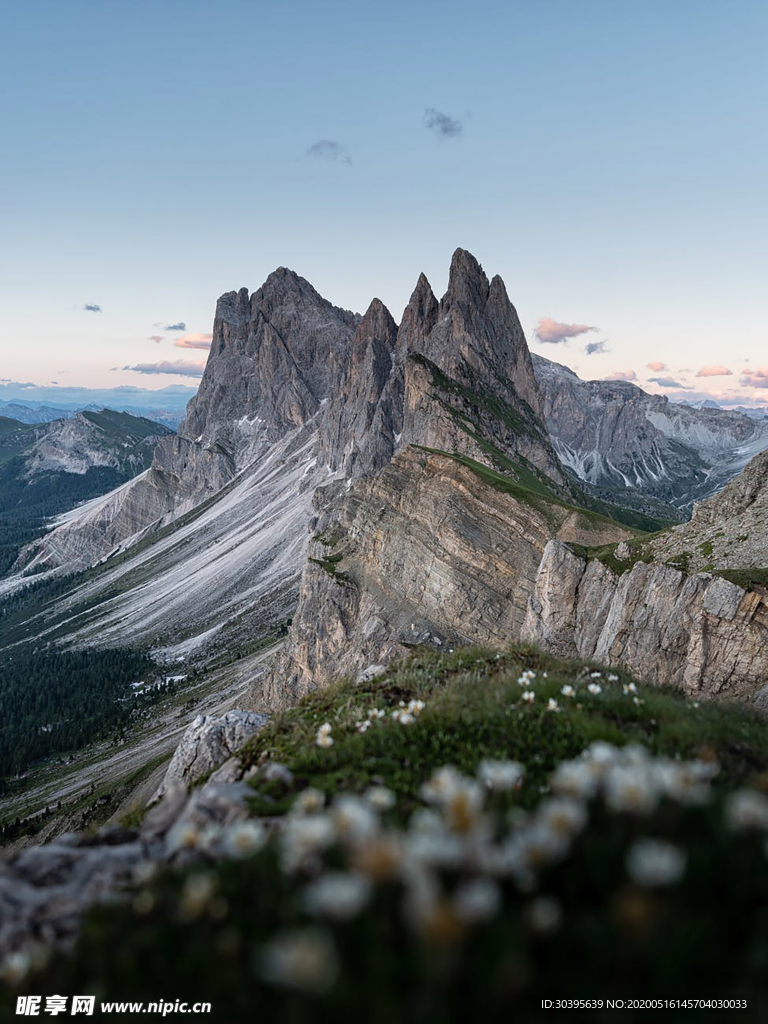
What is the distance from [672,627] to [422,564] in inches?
1424

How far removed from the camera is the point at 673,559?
28.9 metres

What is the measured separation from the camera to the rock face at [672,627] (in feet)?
76.8

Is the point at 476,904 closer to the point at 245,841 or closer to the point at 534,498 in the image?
the point at 245,841

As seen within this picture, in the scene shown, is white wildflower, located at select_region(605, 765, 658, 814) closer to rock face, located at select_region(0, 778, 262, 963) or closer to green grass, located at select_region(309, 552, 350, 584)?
rock face, located at select_region(0, 778, 262, 963)

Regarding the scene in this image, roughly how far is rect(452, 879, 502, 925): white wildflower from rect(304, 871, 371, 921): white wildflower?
428 mm

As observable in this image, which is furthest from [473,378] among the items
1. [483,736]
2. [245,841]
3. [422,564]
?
[245,841]

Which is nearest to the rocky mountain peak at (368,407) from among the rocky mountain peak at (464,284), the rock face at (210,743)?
the rocky mountain peak at (464,284)

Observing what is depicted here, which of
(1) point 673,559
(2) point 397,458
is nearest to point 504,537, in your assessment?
(2) point 397,458

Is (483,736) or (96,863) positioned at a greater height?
(483,736)

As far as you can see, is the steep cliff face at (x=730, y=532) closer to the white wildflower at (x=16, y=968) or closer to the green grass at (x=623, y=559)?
the green grass at (x=623, y=559)

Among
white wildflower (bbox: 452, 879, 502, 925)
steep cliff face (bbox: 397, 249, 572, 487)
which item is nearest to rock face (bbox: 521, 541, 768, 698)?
white wildflower (bbox: 452, 879, 502, 925)

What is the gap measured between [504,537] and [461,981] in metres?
53.7

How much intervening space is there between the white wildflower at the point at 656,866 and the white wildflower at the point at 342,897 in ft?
4.44

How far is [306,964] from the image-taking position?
2.04 metres
